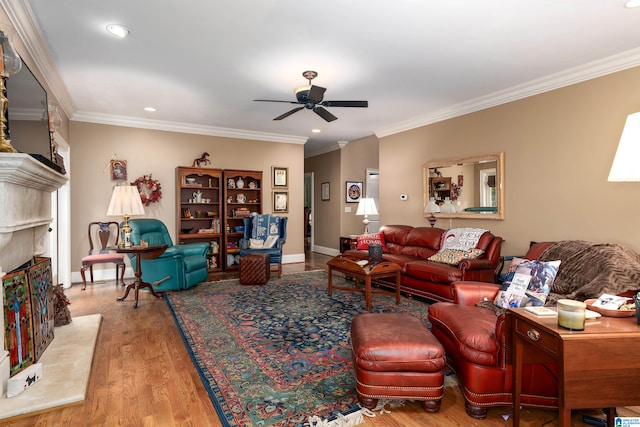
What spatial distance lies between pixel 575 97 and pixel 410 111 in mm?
2135

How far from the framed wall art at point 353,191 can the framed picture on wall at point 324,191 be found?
572mm

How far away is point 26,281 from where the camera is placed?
2.45 meters

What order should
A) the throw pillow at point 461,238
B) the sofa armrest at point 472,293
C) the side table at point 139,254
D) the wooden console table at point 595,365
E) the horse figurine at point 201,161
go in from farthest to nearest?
the horse figurine at point 201,161 → the throw pillow at point 461,238 → the side table at point 139,254 → the sofa armrest at point 472,293 → the wooden console table at point 595,365

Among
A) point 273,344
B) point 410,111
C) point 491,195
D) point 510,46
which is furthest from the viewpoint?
point 410,111

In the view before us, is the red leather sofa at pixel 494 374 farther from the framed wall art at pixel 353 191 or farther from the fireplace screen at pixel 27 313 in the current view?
the framed wall art at pixel 353 191

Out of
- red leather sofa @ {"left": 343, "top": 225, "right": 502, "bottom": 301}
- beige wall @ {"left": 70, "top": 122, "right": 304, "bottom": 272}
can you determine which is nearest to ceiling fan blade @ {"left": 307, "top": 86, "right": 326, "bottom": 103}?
red leather sofa @ {"left": 343, "top": 225, "right": 502, "bottom": 301}

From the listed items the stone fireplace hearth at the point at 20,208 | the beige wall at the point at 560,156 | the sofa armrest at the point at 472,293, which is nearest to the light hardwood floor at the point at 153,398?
the stone fireplace hearth at the point at 20,208

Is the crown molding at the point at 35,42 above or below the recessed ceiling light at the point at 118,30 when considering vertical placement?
below

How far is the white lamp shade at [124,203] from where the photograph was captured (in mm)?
4004

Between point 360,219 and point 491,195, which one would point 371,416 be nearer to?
point 491,195

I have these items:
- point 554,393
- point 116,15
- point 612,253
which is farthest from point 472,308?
point 116,15

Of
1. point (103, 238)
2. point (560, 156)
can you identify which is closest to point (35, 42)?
point (103, 238)

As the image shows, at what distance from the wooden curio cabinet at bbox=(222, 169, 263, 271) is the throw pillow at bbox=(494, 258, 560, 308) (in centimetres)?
481

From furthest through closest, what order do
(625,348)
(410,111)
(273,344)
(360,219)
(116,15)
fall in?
(360,219) → (410,111) → (273,344) → (116,15) → (625,348)
